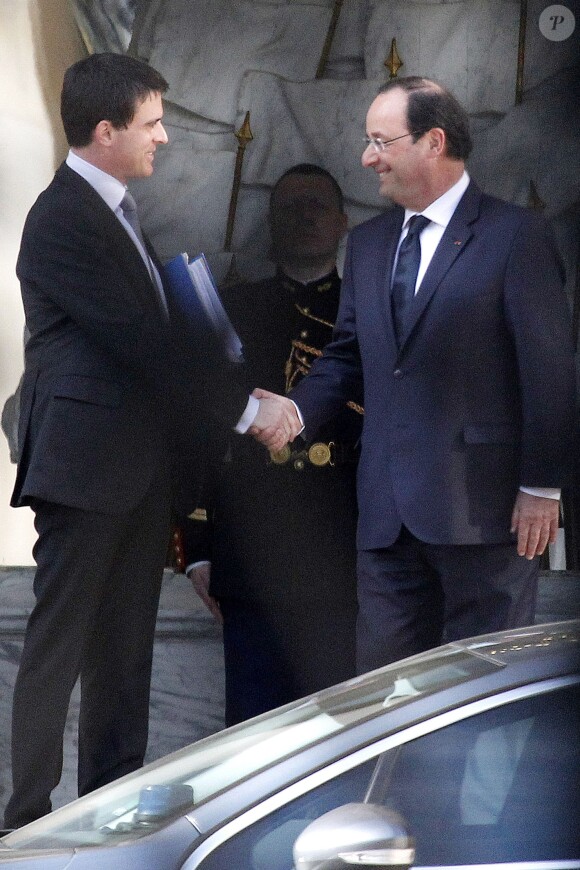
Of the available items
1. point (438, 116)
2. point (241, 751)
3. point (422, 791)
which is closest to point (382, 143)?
point (438, 116)

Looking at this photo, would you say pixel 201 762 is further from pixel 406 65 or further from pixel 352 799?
pixel 406 65

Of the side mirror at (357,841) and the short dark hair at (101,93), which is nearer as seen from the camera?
the side mirror at (357,841)

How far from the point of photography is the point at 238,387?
4.62 m

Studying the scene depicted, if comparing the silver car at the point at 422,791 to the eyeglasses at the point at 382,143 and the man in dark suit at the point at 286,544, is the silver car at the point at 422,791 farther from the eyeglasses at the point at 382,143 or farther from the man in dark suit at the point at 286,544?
the man in dark suit at the point at 286,544

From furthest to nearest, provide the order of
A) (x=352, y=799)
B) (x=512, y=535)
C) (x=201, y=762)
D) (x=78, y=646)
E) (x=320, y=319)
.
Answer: (x=320, y=319), (x=78, y=646), (x=512, y=535), (x=201, y=762), (x=352, y=799)

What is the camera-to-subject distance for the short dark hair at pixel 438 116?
4.36 m

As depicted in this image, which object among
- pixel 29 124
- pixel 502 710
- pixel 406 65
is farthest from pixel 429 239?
pixel 502 710

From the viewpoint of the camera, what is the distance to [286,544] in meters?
5.11

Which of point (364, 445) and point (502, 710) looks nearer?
point (502, 710)

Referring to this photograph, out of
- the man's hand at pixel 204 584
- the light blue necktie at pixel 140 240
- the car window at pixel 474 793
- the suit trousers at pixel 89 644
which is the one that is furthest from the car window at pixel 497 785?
the man's hand at pixel 204 584

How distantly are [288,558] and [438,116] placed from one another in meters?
1.56

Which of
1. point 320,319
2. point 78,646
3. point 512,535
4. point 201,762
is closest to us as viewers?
point 201,762

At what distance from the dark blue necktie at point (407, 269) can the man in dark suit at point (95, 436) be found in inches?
20.6

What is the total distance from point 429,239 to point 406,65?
1271mm
